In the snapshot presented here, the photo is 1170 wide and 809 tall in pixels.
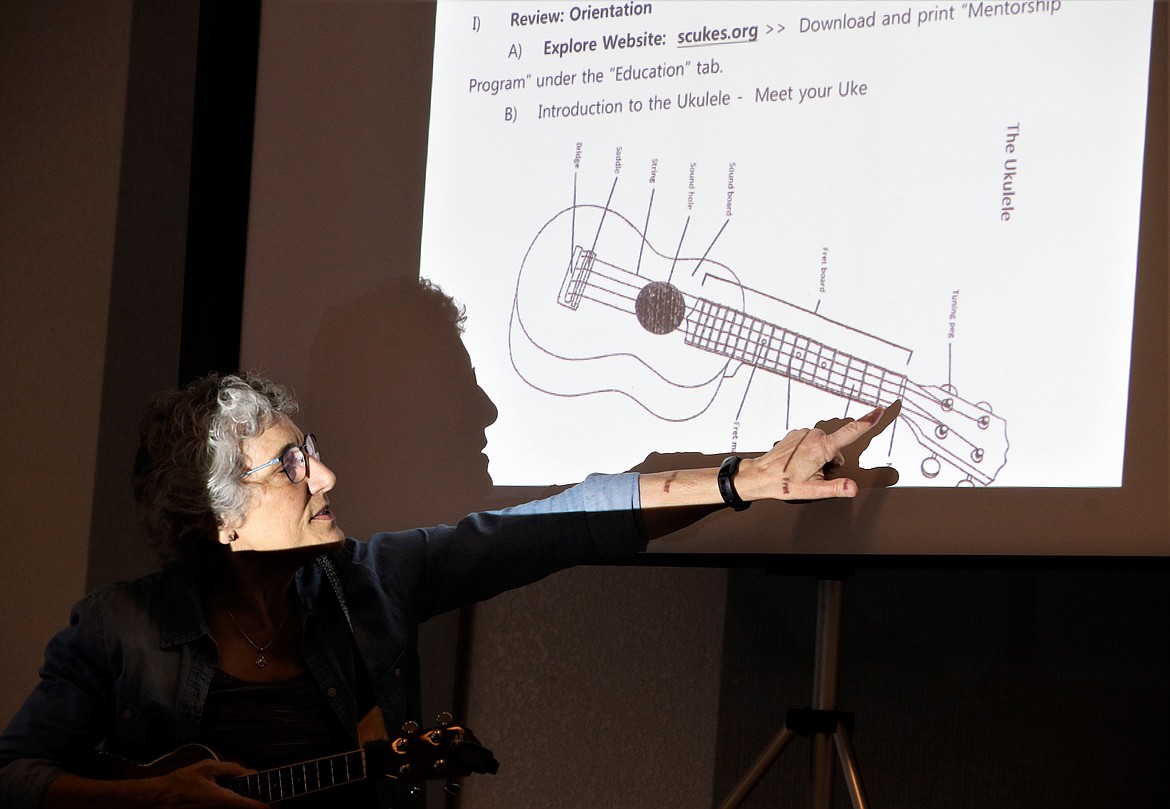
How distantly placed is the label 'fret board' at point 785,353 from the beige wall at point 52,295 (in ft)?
4.35

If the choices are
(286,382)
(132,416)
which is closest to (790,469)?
(286,382)

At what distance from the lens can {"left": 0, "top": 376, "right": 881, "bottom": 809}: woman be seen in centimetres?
149

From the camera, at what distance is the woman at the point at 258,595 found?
1.49m

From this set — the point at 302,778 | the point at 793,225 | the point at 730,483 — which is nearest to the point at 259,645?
the point at 302,778

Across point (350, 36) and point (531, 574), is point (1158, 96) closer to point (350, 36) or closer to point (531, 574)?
point (531, 574)

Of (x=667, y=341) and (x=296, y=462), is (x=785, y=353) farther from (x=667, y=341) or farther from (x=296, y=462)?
(x=296, y=462)

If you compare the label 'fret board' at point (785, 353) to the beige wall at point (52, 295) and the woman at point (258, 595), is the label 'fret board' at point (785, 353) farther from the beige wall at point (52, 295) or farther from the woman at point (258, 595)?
the beige wall at point (52, 295)

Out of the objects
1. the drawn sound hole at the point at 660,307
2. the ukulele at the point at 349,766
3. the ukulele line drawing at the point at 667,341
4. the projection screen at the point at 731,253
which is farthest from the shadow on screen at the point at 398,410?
the ukulele at the point at 349,766

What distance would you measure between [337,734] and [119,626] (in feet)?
1.11

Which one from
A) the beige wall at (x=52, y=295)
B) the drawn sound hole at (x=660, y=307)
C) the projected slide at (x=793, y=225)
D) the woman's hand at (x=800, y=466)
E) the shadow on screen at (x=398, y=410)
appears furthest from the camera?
the beige wall at (x=52, y=295)

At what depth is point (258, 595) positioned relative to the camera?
5.29 feet

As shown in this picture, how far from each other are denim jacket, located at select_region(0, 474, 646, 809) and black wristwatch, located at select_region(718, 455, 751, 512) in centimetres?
14

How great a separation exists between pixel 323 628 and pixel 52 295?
122cm

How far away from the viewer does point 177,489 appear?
161 centimetres
